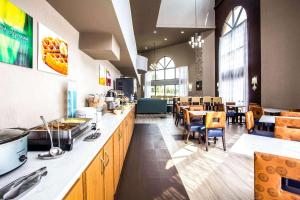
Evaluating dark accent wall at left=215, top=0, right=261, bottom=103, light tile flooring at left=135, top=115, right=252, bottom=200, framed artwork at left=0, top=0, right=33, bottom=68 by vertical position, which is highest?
dark accent wall at left=215, top=0, right=261, bottom=103

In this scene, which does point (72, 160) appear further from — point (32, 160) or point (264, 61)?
point (264, 61)

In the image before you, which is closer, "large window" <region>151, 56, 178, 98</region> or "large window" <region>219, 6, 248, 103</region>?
"large window" <region>219, 6, 248, 103</region>

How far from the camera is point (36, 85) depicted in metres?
1.71

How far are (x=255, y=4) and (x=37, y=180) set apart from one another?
8.64 metres

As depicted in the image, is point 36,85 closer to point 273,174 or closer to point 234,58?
point 273,174

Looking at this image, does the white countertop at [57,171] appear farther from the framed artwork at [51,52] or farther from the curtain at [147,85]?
the curtain at [147,85]

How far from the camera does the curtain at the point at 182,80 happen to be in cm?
1391

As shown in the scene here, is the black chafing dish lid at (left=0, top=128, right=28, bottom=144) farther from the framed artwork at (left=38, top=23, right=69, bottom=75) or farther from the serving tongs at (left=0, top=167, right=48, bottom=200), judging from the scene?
the framed artwork at (left=38, top=23, right=69, bottom=75)

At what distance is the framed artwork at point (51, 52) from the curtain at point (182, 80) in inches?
482

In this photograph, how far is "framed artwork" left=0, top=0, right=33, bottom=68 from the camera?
1.27 m

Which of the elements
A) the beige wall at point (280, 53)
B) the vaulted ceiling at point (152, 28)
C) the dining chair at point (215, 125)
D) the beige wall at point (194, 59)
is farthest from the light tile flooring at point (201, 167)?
the beige wall at point (194, 59)

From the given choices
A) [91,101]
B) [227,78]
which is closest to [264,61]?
[227,78]

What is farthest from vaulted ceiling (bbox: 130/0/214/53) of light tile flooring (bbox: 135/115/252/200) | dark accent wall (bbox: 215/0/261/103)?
light tile flooring (bbox: 135/115/252/200)

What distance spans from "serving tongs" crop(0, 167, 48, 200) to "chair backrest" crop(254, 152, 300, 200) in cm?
106
